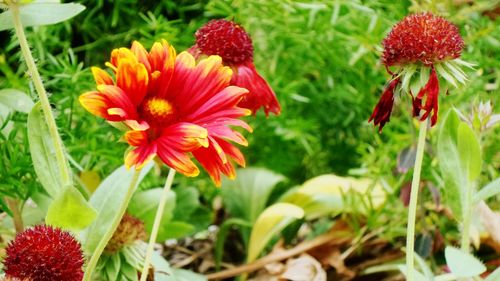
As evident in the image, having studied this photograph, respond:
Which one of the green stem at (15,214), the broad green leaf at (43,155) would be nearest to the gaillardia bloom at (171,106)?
the broad green leaf at (43,155)

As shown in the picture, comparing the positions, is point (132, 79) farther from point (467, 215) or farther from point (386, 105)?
point (467, 215)

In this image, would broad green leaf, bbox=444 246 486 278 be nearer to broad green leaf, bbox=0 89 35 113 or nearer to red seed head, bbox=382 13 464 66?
red seed head, bbox=382 13 464 66

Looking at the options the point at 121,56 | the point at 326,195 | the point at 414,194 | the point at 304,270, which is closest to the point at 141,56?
the point at 121,56

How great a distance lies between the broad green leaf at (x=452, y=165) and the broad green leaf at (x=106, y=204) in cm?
29

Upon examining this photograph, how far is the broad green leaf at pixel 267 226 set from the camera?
1.07m

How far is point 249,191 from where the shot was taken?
1218mm

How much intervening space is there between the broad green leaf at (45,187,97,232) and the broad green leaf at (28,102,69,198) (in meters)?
0.05

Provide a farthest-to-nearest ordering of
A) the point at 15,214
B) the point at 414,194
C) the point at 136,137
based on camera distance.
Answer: the point at 15,214
the point at 414,194
the point at 136,137

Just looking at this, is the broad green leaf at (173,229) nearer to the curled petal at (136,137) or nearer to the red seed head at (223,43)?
the red seed head at (223,43)

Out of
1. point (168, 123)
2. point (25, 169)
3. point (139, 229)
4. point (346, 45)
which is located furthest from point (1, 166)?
point (346, 45)

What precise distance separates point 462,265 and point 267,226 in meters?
0.43

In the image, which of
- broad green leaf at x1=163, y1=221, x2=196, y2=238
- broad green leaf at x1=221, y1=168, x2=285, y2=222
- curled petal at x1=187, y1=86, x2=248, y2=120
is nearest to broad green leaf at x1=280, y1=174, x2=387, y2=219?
broad green leaf at x1=221, y1=168, x2=285, y2=222

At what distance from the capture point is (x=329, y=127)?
135cm

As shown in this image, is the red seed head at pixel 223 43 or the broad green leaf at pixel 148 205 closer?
the red seed head at pixel 223 43
